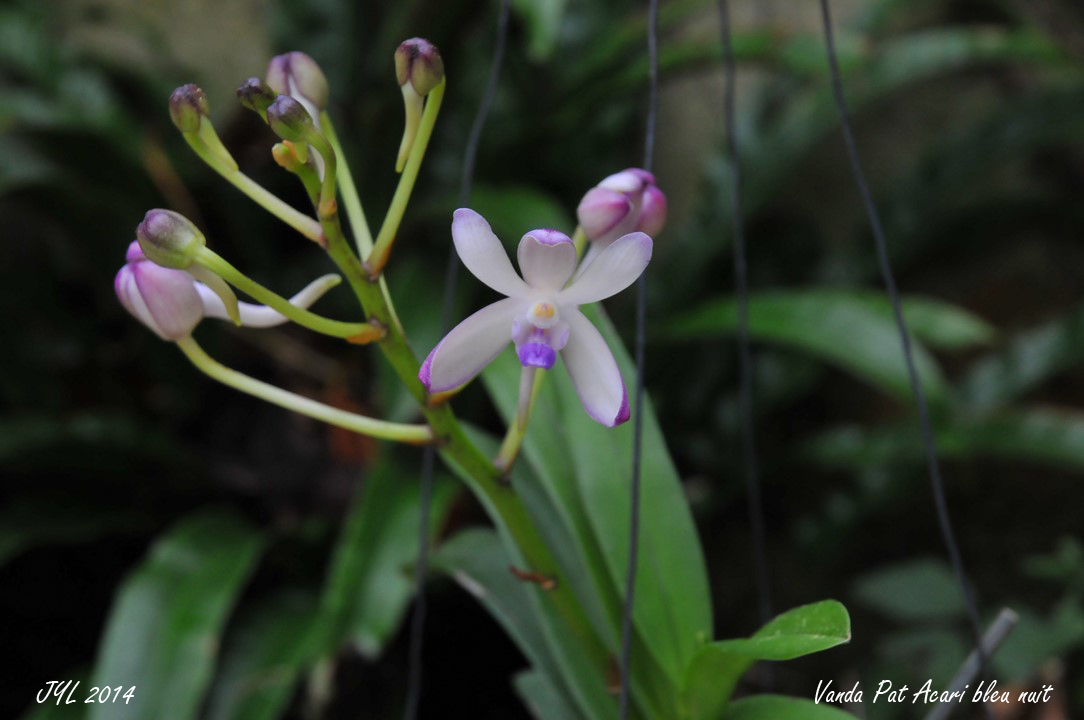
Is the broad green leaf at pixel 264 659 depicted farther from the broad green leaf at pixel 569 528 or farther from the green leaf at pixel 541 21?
the green leaf at pixel 541 21

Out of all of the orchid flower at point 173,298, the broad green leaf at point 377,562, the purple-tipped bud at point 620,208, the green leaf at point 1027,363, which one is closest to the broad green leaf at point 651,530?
the purple-tipped bud at point 620,208

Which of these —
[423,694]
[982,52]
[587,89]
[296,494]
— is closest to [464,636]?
[423,694]

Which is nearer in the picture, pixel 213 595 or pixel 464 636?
pixel 213 595

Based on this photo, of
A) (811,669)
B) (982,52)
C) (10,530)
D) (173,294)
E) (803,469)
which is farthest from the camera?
(803,469)

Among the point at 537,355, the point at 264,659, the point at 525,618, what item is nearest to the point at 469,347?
the point at 537,355

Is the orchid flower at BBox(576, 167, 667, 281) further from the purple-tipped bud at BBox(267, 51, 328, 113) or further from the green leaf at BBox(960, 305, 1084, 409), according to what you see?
the green leaf at BBox(960, 305, 1084, 409)

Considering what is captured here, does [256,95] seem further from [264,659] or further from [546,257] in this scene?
[264,659]

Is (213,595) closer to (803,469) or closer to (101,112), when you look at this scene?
(101,112)
